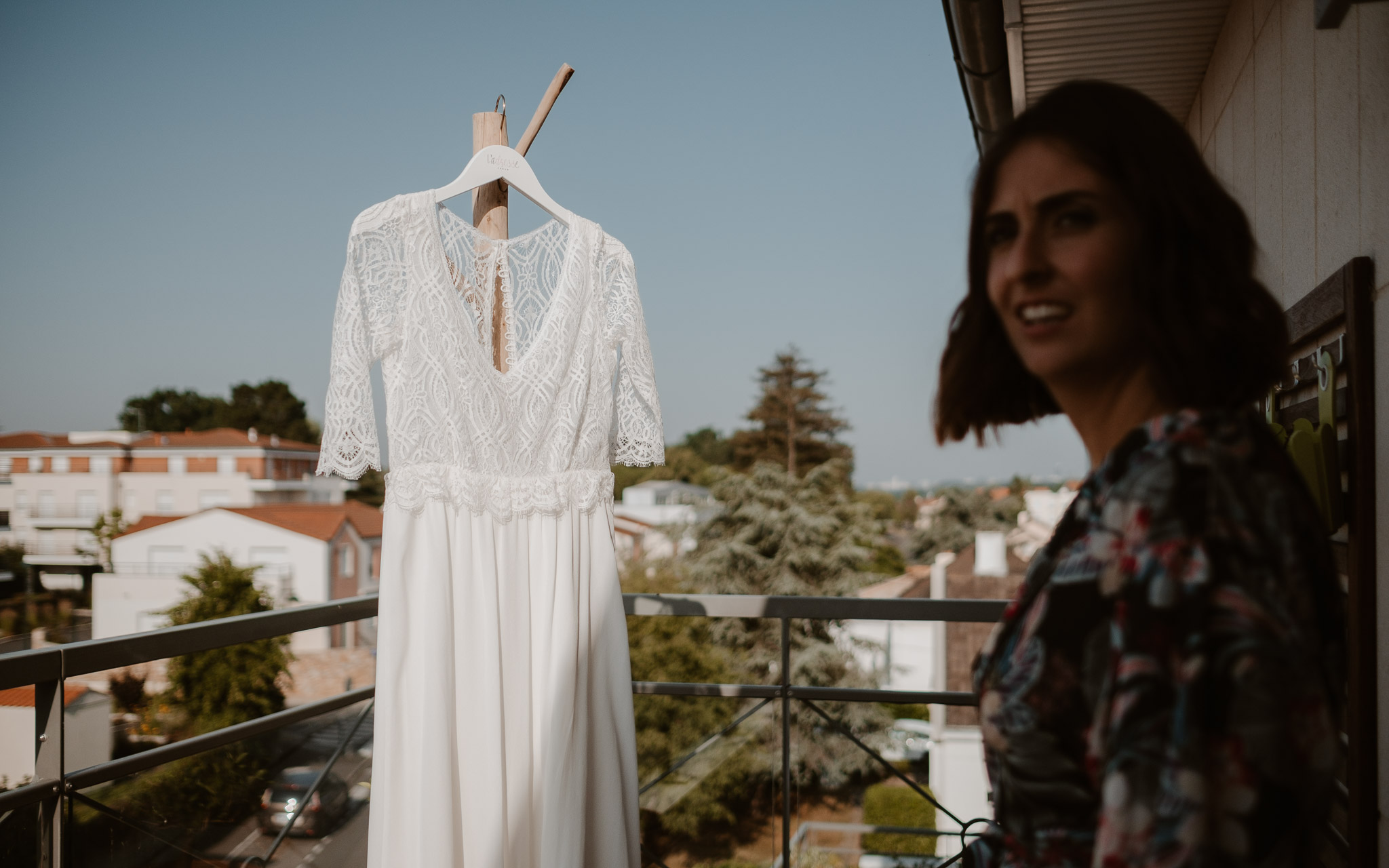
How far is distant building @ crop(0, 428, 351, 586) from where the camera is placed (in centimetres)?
3841

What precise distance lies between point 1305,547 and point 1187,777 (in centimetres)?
17

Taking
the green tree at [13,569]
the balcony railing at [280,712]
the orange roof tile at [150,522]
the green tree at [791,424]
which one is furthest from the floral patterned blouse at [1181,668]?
the green tree at [13,569]

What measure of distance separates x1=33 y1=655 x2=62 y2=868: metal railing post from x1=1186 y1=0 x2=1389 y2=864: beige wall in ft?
6.75

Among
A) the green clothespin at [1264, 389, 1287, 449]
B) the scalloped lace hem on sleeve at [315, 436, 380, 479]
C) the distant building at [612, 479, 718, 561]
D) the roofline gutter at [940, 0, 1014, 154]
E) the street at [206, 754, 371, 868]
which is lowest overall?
the distant building at [612, 479, 718, 561]

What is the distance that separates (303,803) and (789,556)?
17537 mm

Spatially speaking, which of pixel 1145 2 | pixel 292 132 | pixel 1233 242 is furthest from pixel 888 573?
pixel 292 132

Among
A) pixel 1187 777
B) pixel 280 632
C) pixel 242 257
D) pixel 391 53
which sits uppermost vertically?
pixel 391 53

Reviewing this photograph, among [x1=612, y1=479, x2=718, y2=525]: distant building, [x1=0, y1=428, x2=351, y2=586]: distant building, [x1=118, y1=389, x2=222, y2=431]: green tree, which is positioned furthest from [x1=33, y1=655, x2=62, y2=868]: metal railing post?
[x1=118, y1=389, x2=222, y2=431]: green tree

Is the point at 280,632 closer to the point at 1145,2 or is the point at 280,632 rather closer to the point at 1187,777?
the point at 1187,777

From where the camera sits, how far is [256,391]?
50.2 meters

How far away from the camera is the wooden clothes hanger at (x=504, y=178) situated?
1.74 metres

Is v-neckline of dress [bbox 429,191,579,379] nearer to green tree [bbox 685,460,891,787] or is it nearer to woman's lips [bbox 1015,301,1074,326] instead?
woman's lips [bbox 1015,301,1074,326]

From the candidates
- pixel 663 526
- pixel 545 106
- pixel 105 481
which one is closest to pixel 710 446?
pixel 663 526

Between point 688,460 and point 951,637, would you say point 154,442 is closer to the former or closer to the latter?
point 688,460
